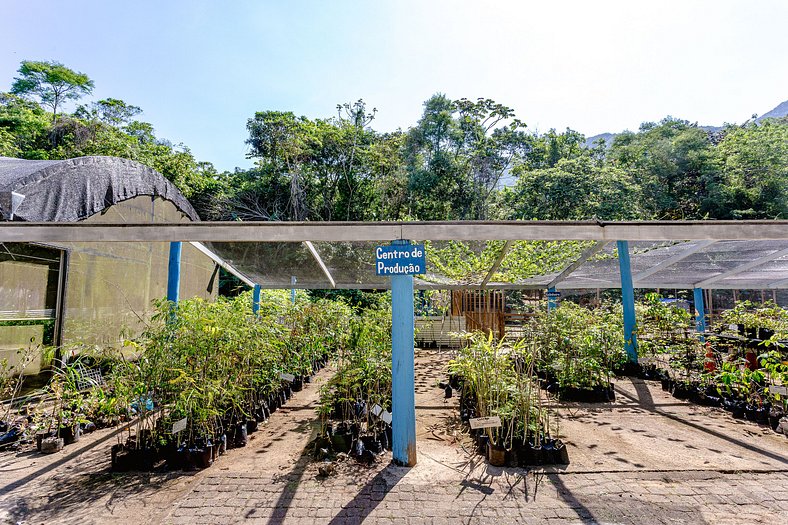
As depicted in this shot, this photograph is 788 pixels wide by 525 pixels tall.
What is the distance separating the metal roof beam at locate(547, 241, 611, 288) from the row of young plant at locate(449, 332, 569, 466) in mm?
2259

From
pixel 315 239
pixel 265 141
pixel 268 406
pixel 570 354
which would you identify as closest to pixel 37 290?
pixel 268 406

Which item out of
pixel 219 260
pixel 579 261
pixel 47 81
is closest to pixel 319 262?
pixel 219 260

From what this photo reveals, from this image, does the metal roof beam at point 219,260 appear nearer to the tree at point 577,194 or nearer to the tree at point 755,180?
the tree at point 577,194

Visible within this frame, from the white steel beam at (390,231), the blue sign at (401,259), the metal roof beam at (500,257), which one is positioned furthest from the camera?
the metal roof beam at (500,257)

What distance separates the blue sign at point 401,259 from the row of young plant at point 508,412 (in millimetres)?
1008

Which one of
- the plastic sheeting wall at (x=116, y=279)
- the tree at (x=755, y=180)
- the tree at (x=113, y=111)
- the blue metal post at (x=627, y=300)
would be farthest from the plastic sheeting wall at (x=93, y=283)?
the tree at (x=755, y=180)

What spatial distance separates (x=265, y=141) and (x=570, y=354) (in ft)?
54.4

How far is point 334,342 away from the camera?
511cm

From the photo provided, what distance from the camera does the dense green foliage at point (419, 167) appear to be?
54.1 feet

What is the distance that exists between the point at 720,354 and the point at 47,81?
31.0 m

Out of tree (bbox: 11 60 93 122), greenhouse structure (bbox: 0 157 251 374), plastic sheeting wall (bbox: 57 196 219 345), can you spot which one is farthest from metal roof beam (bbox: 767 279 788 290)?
tree (bbox: 11 60 93 122)

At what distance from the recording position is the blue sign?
3475 millimetres

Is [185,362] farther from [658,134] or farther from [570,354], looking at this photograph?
[658,134]

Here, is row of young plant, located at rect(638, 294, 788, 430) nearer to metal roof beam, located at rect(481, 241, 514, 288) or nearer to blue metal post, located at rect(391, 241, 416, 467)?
metal roof beam, located at rect(481, 241, 514, 288)
